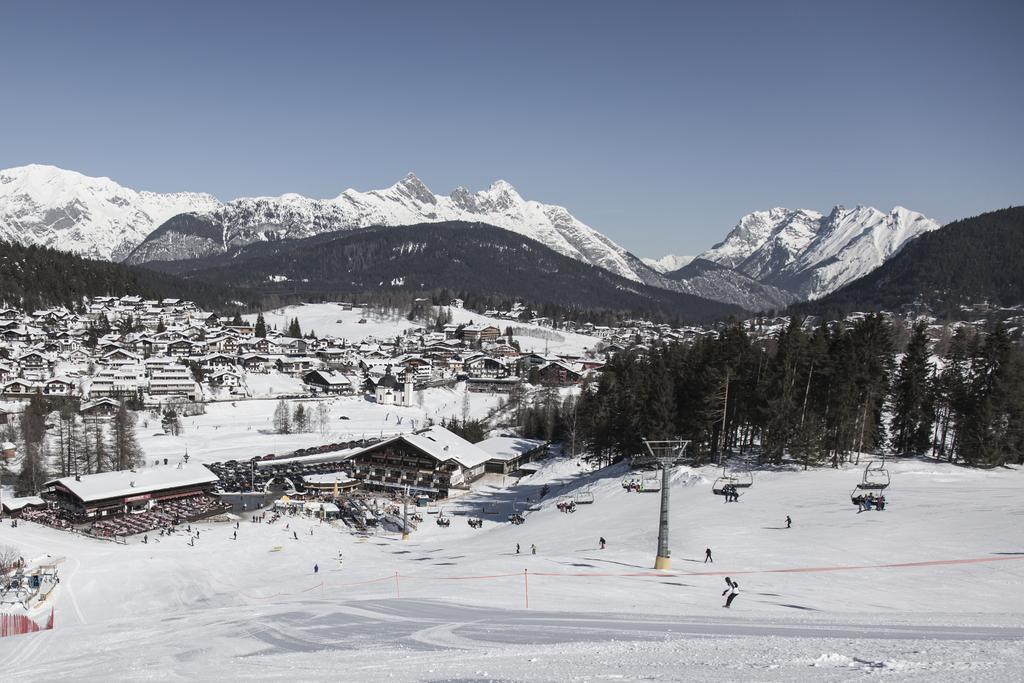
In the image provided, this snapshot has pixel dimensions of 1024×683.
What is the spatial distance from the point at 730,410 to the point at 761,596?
27236 millimetres

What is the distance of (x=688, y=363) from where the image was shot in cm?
4678

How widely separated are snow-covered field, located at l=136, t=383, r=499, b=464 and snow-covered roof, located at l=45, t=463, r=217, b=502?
13.4 metres

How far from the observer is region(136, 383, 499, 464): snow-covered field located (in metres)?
66.7

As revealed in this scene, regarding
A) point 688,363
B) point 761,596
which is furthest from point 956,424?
point 761,596

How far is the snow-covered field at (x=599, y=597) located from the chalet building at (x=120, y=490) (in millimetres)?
5482

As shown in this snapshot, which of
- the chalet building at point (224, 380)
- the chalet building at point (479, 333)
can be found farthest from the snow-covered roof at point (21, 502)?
the chalet building at point (479, 333)

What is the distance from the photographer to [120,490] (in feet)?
146

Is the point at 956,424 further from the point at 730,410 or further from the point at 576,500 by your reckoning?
the point at 576,500

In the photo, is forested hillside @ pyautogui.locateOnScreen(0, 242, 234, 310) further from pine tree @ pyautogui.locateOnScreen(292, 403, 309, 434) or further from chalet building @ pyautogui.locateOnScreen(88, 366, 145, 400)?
pine tree @ pyautogui.locateOnScreen(292, 403, 309, 434)

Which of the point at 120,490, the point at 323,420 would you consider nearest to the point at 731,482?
the point at 120,490

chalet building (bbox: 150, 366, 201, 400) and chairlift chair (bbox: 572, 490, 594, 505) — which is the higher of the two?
chalet building (bbox: 150, 366, 201, 400)

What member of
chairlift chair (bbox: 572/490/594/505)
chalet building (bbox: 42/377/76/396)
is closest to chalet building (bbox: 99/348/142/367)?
chalet building (bbox: 42/377/76/396)

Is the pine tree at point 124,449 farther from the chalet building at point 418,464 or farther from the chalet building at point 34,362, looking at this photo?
the chalet building at point 34,362

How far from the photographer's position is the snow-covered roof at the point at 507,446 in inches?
2365
